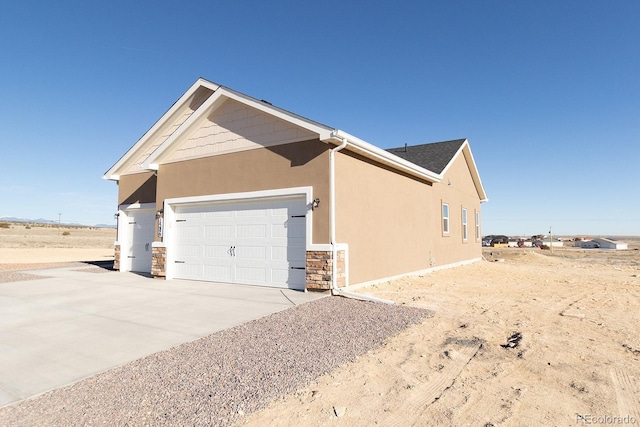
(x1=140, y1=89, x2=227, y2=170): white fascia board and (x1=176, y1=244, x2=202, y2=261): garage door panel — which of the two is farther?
(x1=176, y1=244, x2=202, y2=261): garage door panel

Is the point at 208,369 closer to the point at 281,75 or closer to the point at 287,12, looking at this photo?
the point at 287,12

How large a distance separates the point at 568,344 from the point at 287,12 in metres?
13.2

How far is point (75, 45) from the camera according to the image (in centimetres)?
1348

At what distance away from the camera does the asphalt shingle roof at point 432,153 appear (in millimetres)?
14875

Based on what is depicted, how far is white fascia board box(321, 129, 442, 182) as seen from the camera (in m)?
7.99

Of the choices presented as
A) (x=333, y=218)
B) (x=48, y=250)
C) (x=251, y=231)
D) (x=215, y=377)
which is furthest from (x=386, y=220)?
(x=48, y=250)

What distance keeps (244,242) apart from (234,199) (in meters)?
1.25

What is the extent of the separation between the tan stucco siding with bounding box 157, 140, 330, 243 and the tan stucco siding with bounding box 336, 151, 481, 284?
44 centimetres

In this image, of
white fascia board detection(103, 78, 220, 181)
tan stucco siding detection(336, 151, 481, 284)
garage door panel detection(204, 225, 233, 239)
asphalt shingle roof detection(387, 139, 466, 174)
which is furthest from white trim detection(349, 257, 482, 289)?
white fascia board detection(103, 78, 220, 181)

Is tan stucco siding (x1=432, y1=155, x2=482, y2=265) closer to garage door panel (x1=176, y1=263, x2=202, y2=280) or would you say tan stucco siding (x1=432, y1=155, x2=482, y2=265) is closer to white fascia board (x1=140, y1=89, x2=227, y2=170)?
white fascia board (x1=140, y1=89, x2=227, y2=170)

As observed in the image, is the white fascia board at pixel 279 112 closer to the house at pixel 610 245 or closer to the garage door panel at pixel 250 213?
the garage door panel at pixel 250 213

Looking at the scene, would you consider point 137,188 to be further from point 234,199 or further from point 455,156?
point 455,156

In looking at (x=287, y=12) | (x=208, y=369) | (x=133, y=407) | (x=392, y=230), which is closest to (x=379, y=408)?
(x=208, y=369)

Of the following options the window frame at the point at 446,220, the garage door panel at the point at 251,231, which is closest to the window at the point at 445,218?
the window frame at the point at 446,220
